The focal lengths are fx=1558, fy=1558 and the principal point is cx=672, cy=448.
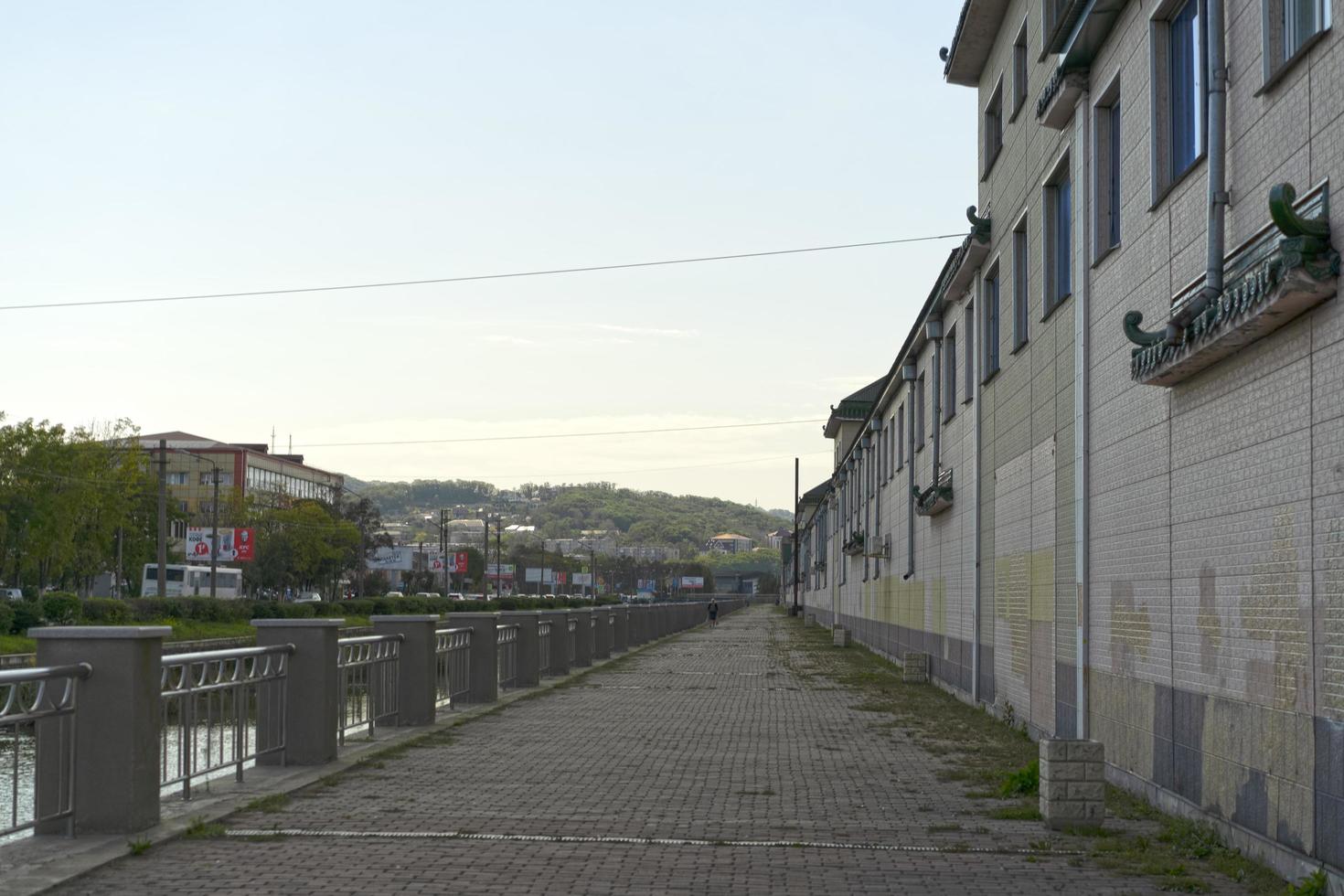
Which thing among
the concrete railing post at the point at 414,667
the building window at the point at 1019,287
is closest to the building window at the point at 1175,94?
the building window at the point at 1019,287

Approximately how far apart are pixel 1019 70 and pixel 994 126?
7.94 feet

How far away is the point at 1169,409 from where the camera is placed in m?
10.2

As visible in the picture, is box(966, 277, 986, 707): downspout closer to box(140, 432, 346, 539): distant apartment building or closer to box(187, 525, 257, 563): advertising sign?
box(187, 525, 257, 563): advertising sign

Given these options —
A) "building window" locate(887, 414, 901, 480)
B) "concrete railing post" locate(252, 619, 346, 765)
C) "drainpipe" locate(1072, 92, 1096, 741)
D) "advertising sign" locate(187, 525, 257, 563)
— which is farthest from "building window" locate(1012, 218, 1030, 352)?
"advertising sign" locate(187, 525, 257, 563)

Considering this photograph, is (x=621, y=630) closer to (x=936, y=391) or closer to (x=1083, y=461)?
(x=936, y=391)

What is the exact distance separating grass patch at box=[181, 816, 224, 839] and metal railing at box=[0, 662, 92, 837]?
635 millimetres

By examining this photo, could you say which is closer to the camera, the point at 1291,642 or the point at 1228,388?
the point at 1291,642

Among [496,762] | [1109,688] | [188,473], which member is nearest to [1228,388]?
[1109,688]

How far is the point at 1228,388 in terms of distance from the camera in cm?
893

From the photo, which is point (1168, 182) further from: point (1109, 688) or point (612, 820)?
point (612, 820)

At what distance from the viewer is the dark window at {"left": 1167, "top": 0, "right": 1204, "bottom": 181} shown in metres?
10.3

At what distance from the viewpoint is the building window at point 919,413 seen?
3012 centimetres

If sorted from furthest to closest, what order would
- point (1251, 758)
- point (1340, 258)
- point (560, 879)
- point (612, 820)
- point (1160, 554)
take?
1. point (1160, 554)
2. point (612, 820)
3. point (1251, 758)
4. point (560, 879)
5. point (1340, 258)

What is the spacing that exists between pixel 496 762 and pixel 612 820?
337cm
